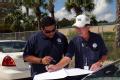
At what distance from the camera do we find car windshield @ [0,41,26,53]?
11297 mm

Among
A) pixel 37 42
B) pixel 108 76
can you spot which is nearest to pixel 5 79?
pixel 37 42

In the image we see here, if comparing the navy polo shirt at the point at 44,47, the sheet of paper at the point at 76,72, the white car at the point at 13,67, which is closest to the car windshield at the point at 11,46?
the white car at the point at 13,67

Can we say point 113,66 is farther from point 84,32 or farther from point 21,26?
point 21,26

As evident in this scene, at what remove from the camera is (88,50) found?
18.0ft

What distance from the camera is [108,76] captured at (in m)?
4.64

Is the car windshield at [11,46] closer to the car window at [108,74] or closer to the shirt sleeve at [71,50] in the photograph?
the shirt sleeve at [71,50]

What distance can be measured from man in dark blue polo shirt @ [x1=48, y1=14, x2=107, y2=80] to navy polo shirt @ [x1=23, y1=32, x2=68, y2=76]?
1.12ft

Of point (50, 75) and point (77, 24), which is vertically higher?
point (77, 24)

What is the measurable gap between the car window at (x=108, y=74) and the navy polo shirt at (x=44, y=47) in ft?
3.94

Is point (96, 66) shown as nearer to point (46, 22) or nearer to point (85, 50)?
point (85, 50)

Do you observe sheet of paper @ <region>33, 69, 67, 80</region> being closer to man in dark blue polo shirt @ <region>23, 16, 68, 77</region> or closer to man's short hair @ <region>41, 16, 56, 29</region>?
man in dark blue polo shirt @ <region>23, 16, 68, 77</region>

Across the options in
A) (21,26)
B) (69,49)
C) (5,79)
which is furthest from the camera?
(21,26)

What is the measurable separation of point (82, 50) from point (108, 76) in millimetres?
940

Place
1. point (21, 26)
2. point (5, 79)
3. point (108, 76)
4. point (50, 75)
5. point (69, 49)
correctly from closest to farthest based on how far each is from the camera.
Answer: point (108, 76), point (50, 75), point (69, 49), point (5, 79), point (21, 26)
